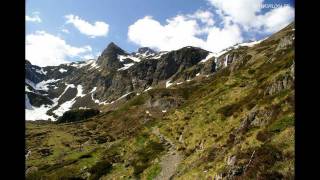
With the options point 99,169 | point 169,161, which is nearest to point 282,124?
point 169,161

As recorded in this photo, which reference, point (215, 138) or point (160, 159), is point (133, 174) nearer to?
point (160, 159)

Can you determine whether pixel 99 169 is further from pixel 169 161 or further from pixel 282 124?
pixel 282 124

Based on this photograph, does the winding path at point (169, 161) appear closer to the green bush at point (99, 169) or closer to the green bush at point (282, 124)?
the green bush at point (99, 169)

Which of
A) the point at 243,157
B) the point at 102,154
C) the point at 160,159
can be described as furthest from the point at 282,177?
the point at 102,154

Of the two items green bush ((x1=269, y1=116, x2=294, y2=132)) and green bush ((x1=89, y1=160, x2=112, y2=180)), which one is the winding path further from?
green bush ((x1=269, y1=116, x2=294, y2=132))

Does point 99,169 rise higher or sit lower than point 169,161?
lower

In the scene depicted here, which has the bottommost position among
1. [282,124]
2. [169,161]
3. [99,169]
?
[99,169]

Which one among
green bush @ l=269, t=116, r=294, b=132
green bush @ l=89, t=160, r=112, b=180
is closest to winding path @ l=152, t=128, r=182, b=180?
green bush @ l=89, t=160, r=112, b=180

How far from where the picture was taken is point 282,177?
24.3m
